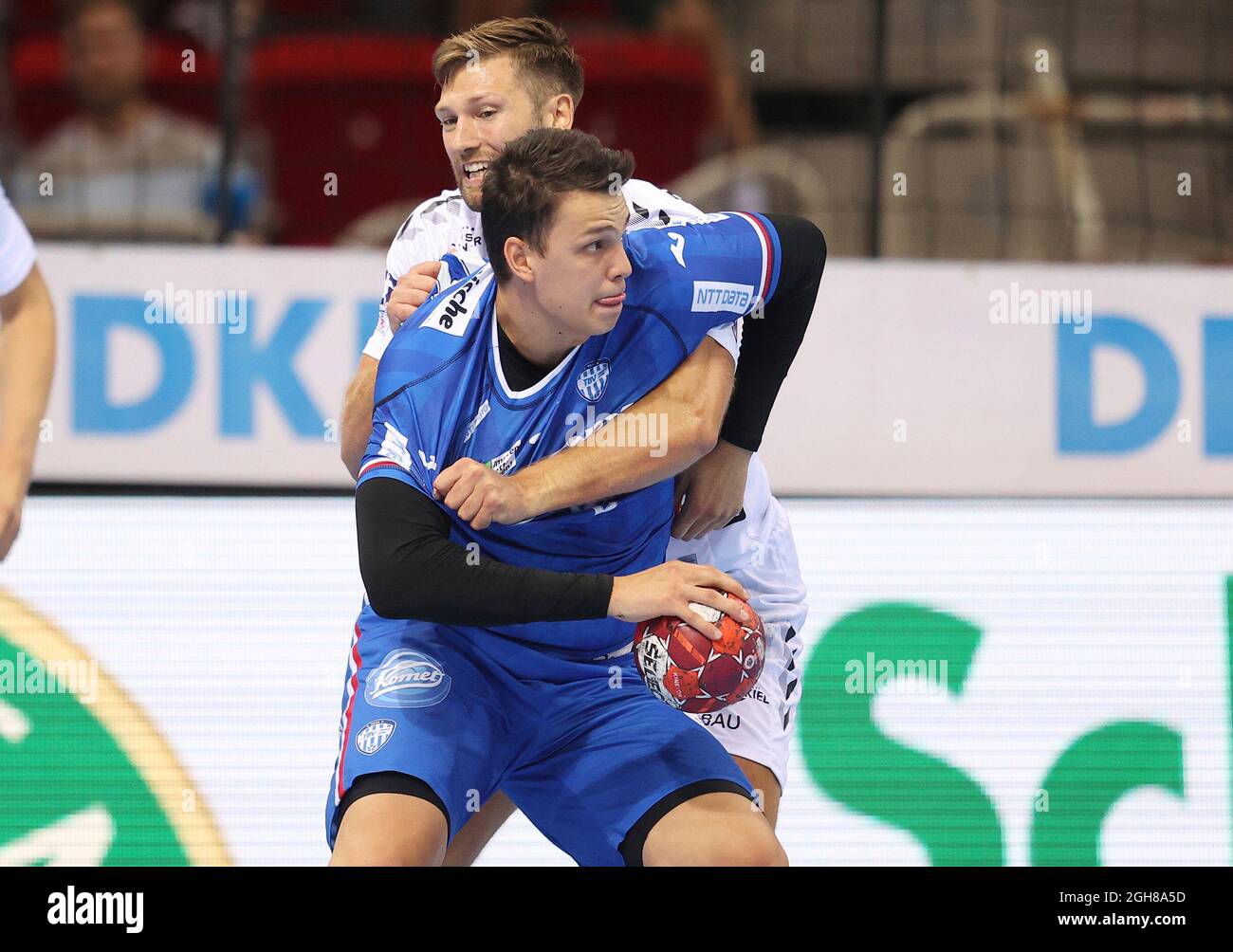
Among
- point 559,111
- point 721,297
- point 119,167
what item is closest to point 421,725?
point 721,297

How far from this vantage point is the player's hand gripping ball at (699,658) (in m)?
3.00

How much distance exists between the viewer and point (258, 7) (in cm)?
741

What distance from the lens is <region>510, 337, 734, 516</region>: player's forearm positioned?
3139 mm

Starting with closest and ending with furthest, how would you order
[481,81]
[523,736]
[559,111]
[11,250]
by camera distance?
[523,736]
[481,81]
[559,111]
[11,250]

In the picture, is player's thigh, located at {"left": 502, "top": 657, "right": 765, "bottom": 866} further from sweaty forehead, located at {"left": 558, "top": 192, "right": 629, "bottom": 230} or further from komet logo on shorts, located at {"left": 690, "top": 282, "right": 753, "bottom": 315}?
sweaty forehead, located at {"left": 558, "top": 192, "right": 629, "bottom": 230}

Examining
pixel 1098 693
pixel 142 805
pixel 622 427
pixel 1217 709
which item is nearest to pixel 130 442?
pixel 142 805

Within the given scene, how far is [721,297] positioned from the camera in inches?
130

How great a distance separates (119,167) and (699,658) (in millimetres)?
4344

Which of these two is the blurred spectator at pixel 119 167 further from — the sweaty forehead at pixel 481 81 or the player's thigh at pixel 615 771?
the player's thigh at pixel 615 771

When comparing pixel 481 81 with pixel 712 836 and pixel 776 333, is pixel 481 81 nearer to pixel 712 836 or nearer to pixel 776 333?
pixel 776 333

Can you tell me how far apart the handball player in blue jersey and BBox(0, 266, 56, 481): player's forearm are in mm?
1902

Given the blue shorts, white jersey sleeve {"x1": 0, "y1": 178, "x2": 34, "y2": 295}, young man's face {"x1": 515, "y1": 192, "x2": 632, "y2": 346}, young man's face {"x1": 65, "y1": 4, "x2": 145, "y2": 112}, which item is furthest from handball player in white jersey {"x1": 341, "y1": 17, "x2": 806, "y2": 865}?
young man's face {"x1": 65, "y1": 4, "x2": 145, "y2": 112}

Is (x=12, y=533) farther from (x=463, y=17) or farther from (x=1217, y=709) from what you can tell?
(x=1217, y=709)
